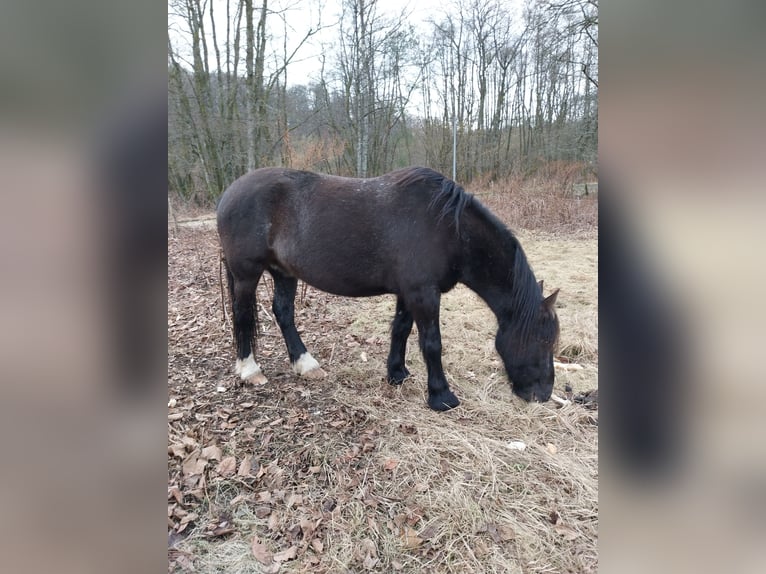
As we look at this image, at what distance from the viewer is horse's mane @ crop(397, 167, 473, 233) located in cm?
299

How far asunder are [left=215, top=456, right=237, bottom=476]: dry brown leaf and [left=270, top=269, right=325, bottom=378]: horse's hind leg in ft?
3.94

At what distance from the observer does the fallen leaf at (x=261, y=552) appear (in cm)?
192

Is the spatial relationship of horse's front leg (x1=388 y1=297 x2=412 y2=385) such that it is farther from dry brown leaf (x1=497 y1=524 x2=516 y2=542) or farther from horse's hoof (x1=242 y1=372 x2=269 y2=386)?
dry brown leaf (x1=497 y1=524 x2=516 y2=542)

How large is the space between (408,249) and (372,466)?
1488mm

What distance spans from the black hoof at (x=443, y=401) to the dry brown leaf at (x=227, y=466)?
147 centimetres

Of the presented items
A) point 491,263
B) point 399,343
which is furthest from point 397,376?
point 491,263

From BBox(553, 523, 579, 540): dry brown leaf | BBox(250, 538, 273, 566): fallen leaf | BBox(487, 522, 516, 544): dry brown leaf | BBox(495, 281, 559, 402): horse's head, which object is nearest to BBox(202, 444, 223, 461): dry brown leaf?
BBox(250, 538, 273, 566): fallen leaf

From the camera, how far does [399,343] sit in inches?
141

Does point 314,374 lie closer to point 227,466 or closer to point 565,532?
point 227,466

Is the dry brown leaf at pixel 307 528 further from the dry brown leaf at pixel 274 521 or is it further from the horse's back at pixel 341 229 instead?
the horse's back at pixel 341 229
